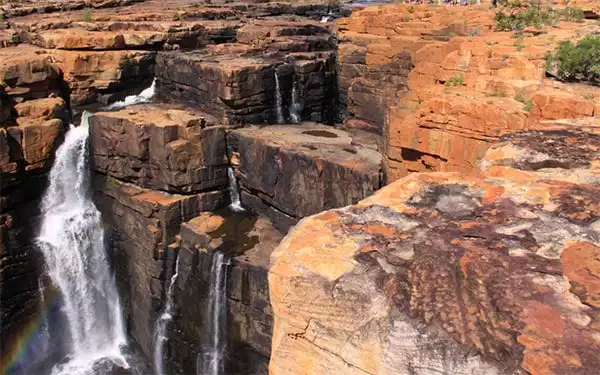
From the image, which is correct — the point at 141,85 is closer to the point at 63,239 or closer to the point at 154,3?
the point at 63,239

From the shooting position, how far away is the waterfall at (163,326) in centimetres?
1731

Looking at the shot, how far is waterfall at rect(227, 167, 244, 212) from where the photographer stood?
60.8 feet

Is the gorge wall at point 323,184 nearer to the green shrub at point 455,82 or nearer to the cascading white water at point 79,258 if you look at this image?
the green shrub at point 455,82

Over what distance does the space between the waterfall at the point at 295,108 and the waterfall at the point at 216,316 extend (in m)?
7.42

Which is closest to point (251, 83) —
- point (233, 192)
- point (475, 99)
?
point (233, 192)

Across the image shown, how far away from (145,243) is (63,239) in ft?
10.5

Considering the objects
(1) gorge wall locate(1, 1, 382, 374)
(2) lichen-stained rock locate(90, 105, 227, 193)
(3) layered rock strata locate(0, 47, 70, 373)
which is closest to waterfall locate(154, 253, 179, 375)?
(1) gorge wall locate(1, 1, 382, 374)

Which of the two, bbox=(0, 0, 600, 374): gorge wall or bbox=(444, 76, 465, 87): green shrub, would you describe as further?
bbox=(444, 76, 465, 87): green shrub

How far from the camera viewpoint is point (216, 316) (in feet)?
53.0

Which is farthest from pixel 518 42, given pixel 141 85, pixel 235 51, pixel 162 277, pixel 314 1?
pixel 314 1

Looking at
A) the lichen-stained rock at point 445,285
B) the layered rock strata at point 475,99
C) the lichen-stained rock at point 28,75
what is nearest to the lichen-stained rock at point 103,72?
the lichen-stained rock at point 28,75

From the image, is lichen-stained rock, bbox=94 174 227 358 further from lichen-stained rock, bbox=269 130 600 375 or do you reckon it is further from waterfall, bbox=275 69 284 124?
lichen-stained rock, bbox=269 130 600 375

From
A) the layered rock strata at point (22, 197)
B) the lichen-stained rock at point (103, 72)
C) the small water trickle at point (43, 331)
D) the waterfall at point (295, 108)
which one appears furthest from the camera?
the waterfall at point (295, 108)

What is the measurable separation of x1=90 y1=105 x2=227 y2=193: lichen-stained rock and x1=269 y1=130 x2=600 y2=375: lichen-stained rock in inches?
511
